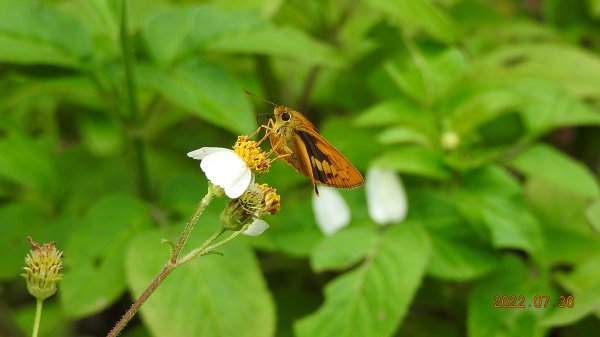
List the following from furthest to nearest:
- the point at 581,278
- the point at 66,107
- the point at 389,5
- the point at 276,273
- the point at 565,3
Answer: the point at 66,107 < the point at 565,3 < the point at 276,273 < the point at 389,5 < the point at 581,278

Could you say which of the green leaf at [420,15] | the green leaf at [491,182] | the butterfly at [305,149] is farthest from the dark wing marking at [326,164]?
the green leaf at [420,15]

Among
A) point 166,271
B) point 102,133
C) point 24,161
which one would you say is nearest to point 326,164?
point 166,271

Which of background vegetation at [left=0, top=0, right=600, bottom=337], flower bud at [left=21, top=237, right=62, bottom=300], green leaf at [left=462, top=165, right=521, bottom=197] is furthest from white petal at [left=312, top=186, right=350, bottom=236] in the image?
flower bud at [left=21, top=237, right=62, bottom=300]

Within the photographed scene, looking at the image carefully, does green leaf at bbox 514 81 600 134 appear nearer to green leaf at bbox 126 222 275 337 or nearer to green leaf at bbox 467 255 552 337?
green leaf at bbox 467 255 552 337

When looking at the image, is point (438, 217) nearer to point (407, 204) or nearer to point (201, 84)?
point (407, 204)

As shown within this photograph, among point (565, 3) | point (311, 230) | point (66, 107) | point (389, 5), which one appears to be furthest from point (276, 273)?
point (565, 3)

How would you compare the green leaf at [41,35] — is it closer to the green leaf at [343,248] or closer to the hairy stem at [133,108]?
the hairy stem at [133,108]
